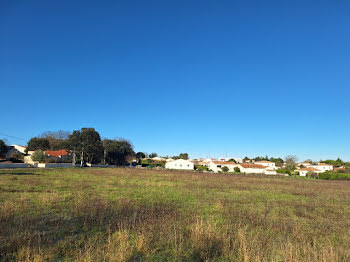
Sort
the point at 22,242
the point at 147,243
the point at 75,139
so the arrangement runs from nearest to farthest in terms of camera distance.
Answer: the point at 22,242
the point at 147,243
the point at 75,139

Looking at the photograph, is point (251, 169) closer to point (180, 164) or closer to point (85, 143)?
point (180, 164)

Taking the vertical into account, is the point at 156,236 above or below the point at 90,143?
below

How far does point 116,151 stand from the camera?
79938 mm

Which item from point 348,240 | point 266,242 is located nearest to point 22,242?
point 266,242

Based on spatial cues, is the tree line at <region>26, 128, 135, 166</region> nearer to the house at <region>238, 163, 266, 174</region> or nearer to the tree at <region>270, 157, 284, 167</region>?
the house at <region>238, 163, 266, 174</region>

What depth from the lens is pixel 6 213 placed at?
742 cm

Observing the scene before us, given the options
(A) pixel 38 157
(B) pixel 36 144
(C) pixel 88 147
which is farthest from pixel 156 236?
(B) pixel 36 144

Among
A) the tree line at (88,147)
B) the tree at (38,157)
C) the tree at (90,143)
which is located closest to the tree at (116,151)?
the tree line at (88,147)

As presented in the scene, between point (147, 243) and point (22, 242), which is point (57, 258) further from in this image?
point (147, 243)

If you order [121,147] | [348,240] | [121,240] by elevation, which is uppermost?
[121,147]

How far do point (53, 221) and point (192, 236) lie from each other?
498 cm

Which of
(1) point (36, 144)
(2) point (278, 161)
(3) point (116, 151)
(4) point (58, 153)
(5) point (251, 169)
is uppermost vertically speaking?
(1) point (36, 144)

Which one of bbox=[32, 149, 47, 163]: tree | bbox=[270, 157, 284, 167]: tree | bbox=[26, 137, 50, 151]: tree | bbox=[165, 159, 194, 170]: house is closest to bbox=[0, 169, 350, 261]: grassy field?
bbox=[32, 149, 47, 163]: tree

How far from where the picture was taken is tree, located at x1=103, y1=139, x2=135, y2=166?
78.0 meters
